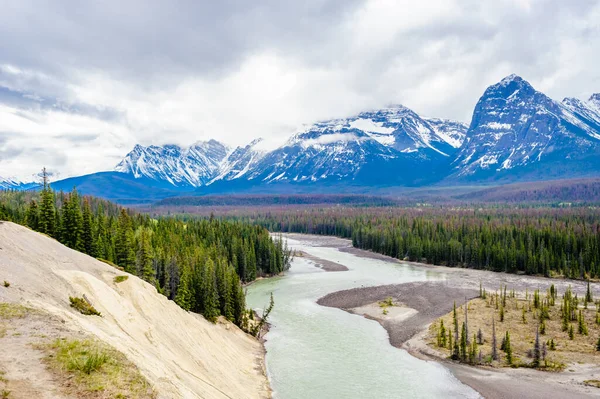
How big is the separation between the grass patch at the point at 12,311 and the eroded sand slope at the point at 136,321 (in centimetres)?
104

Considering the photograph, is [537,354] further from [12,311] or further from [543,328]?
[12,311]

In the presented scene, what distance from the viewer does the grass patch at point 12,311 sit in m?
24.6

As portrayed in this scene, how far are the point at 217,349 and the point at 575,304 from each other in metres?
56.0

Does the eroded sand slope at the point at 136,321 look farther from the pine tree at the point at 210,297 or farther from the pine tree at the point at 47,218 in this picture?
the pine tree at the point at 47,218

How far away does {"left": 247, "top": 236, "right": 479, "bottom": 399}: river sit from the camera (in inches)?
1752

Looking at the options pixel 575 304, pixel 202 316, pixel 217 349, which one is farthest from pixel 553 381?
pixel 202 316

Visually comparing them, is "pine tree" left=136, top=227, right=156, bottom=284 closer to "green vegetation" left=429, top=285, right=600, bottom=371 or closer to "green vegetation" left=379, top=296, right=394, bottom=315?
"green vegetation" left=379, top=296, right=394, bottom=315

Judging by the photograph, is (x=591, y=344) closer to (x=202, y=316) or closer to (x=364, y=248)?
(x=202, y=316)

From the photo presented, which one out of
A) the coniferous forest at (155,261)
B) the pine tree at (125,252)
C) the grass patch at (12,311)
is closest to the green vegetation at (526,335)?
the coniferous forest at (155,261)

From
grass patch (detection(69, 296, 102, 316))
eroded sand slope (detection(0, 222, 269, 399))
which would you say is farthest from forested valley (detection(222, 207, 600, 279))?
grass patch (detection(69, 296, 102, 316))

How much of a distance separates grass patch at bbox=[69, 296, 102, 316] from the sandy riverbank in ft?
123

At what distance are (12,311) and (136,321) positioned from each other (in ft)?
42.7

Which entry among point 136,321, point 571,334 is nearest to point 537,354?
point 571,334

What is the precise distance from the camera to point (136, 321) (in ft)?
123
